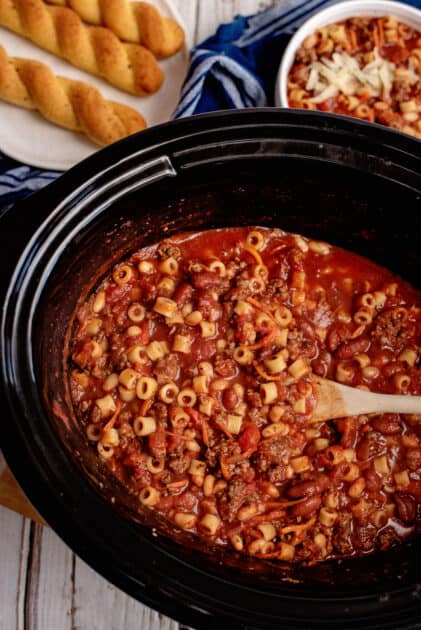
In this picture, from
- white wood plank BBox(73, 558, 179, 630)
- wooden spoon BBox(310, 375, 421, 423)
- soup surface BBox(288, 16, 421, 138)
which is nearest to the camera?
wooden spoon BBox(310, 375, 421, 423)

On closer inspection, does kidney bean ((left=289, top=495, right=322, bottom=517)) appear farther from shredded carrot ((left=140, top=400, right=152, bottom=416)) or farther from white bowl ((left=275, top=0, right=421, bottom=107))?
white bowl ((left=275, top=0, right=421, bottom=107))

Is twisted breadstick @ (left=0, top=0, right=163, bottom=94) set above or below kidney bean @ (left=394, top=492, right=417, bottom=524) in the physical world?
above

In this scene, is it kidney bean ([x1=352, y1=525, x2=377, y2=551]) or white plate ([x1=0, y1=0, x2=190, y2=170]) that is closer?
kidney bean ([x1=352, y1=525, x2=377, y2=551])

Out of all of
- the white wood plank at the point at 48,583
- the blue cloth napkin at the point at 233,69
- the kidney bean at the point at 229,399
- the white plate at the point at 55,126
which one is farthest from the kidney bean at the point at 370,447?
the white plate at the point at 55,126

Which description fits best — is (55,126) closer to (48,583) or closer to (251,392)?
(251,392)

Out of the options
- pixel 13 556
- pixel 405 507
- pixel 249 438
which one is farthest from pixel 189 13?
pixel 13 556

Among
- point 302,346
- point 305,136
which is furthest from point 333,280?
point 305,136

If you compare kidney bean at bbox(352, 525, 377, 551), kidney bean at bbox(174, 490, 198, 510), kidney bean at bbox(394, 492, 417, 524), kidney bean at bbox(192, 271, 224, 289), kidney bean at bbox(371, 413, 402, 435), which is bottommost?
kidney bean at bbox(174, 490, 198, 510)

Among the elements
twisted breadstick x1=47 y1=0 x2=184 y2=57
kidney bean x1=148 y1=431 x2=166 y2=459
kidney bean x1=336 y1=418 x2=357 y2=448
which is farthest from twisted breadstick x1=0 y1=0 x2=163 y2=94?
kidney bean x1=336 y1=418 x2=357 y2=448
